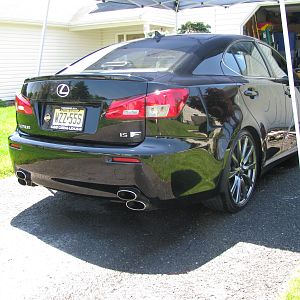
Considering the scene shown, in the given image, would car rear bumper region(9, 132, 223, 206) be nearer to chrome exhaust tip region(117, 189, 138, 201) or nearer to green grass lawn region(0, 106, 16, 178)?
chrome exhaust tip region(117, 189, 138, 201)

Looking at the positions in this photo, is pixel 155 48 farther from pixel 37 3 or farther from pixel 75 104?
pixel 37 3

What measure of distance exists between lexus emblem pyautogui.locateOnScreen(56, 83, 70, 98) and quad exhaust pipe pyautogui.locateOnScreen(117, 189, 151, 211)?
899 millimetres

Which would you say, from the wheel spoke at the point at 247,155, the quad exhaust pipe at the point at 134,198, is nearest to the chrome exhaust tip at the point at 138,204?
the quad exhaust pipe at the point at 134,198

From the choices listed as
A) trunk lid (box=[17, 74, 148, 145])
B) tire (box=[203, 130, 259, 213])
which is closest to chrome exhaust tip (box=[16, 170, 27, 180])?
trunk lid (box=[17, 74, 148, 145])

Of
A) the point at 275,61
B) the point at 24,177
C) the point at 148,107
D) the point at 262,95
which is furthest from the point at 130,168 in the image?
the point at 275,61

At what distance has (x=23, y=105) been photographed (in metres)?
3.92

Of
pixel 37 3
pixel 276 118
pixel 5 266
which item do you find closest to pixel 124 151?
pixel 5 266

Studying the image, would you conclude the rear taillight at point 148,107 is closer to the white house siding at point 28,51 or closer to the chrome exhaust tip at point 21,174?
the chrome exhaust tip at point 21,174

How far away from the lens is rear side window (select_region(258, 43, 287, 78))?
5.00 m

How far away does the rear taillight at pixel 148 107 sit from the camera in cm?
327

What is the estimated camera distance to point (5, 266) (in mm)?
3256

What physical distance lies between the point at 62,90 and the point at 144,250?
1.39m

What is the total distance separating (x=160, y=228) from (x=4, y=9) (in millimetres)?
13490

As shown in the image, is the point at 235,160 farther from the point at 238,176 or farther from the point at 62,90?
the point at 62,90
